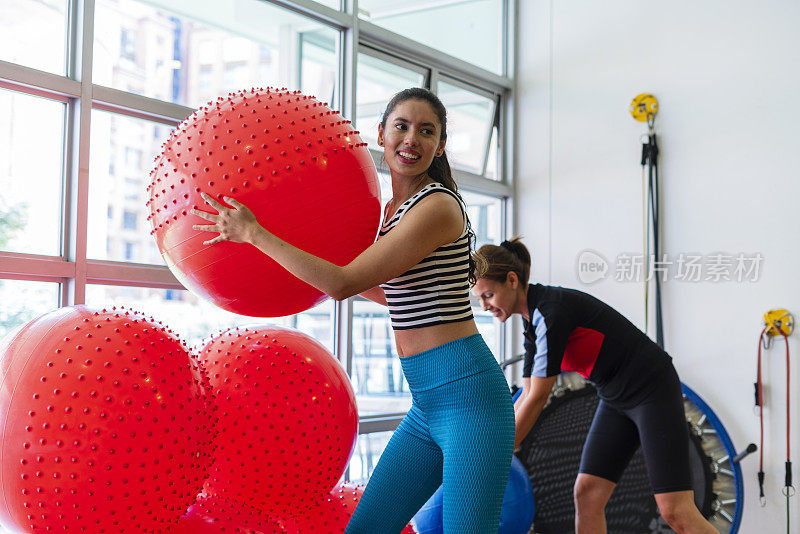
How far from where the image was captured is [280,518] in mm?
1706

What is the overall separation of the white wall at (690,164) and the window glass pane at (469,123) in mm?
212

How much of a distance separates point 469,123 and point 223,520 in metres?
3.14

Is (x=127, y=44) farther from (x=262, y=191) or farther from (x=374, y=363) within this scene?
(x=374, y=363)

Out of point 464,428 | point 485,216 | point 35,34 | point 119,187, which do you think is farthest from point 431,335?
point 485,216

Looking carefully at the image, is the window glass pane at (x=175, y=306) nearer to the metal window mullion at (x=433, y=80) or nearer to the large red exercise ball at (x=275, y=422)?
the large red exercise ball at (x=275, y=422)

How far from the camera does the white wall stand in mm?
3447

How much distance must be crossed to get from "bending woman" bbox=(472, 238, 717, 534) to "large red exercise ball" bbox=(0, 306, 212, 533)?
3.58 ft

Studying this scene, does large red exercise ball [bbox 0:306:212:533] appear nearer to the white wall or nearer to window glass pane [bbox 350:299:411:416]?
window glass pane [bbox 350:299:411:416]

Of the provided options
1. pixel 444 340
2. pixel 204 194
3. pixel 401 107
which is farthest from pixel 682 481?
pixel 204 194

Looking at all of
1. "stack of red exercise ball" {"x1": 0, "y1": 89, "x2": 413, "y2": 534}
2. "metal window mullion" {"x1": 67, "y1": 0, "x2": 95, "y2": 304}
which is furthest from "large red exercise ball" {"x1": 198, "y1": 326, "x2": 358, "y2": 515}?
"metal window mullion" {"x1": 67, "y1": 0, "x2": 95, "y2": 304}

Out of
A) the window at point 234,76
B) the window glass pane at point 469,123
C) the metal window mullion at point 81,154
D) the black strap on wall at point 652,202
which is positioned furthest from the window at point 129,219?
the black strap on wall at point 652,202

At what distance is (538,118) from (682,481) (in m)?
2.51

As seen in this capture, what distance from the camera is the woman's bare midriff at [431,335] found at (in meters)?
1.50

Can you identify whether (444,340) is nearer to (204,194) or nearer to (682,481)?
(204,194)
